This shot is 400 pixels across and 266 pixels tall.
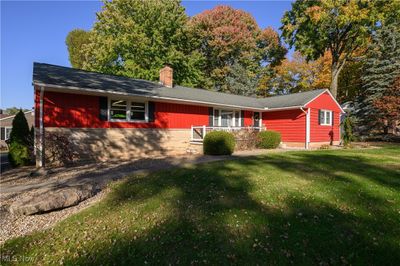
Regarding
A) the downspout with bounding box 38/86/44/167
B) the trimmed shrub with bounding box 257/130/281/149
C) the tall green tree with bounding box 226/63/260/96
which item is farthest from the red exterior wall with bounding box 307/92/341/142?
the downspout with bounding box 38/86/44/167

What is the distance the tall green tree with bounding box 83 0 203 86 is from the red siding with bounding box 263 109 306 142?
40.9ft

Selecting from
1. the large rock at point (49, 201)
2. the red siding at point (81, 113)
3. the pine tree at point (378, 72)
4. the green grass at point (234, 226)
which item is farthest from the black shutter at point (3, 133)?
the pine tree at point (378, 72)

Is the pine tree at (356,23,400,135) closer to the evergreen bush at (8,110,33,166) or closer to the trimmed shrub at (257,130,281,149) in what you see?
the trimmed shrub at (257,130,281,149)

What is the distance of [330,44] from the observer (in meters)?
26.7

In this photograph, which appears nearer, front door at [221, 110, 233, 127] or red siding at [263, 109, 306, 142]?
red siding at [263, 109, 306, 142]

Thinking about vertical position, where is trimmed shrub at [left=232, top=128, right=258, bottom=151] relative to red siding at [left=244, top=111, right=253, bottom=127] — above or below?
below

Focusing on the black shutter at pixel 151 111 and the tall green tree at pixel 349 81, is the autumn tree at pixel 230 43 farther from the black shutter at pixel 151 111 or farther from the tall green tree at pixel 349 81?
the black shutter at pixel 151 111

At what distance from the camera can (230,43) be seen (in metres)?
32.2

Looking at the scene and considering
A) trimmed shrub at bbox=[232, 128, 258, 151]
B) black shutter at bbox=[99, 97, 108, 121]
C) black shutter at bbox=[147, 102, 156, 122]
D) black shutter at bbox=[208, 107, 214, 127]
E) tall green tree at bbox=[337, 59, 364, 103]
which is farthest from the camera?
tall green tree at bbox=[337, 59, 364, 103]

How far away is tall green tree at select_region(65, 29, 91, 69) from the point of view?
4103cm

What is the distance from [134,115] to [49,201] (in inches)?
332

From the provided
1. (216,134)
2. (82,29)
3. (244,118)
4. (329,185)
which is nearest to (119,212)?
(329,185)

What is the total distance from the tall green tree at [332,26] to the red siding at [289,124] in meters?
9.58

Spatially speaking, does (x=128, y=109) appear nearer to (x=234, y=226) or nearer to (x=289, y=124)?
(x=234, y=226)
